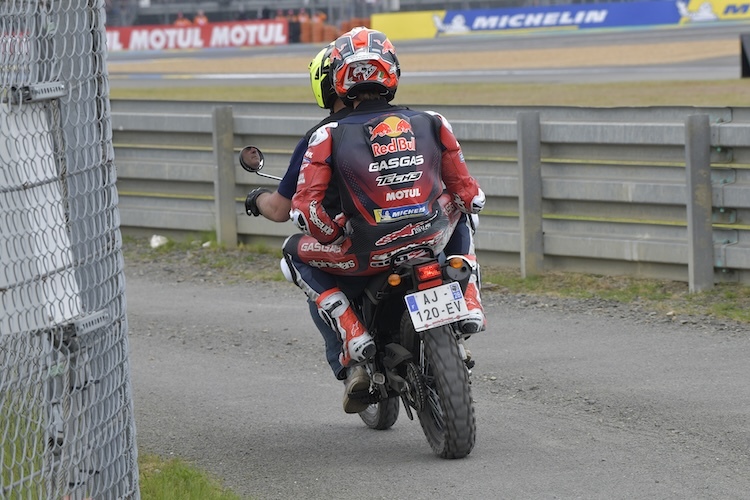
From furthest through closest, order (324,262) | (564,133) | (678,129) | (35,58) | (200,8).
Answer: (200,8) < (564,133) < (678,129) < (324,262) < (35,58)

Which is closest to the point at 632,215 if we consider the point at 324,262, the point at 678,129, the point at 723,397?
the point at 678,129

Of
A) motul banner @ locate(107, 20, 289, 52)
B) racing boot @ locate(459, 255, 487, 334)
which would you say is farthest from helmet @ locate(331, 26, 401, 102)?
motul banner @ locate(107, 20, 289, 52)

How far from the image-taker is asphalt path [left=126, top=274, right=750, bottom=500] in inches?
218

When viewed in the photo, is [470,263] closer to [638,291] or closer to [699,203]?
[699,203]

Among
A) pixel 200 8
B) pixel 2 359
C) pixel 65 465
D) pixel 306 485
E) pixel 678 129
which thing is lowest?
pixel 306 485

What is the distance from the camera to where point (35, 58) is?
13.6ft

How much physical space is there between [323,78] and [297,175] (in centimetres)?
45

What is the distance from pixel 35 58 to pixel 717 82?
2072 cm

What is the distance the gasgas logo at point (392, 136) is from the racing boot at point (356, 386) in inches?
40.6

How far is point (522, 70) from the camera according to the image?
107ft

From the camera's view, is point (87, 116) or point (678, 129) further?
point (678, 129)

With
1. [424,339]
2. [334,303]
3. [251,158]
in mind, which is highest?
[251,158]

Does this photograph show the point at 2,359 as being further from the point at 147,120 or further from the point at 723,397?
the point at 147,120

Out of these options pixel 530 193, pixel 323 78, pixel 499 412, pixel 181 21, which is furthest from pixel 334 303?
pixel 181 21
